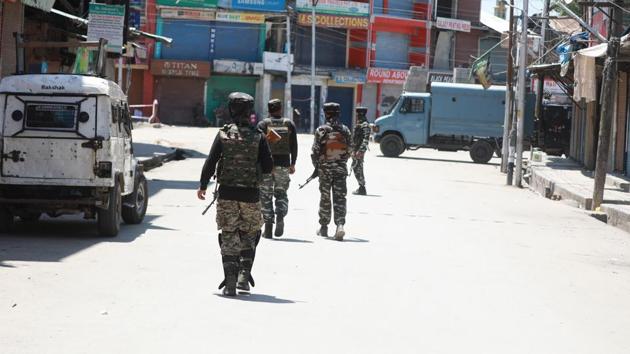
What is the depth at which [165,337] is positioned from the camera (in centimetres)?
732

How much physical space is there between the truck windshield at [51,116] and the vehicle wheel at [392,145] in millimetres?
30573

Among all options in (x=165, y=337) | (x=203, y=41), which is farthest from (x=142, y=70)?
(x=165, y=337)

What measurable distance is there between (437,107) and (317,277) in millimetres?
33964

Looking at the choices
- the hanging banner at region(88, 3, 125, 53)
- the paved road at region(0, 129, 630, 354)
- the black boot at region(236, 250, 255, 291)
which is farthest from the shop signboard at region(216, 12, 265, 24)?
the black boot at region(236, 250, 255, 291)

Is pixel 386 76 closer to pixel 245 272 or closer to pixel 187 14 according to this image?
pixel 187 14

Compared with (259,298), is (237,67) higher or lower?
→ higher

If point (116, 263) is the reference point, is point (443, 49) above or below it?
above

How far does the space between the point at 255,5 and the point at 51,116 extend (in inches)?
2189

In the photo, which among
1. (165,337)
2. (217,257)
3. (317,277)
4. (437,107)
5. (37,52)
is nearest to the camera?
(165,337)

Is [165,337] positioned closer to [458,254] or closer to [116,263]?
[116,263]

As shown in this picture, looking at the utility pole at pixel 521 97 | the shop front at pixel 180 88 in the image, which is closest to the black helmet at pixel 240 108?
the utility pole at pixel 521 97

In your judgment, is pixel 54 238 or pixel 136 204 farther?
pixel 136 204

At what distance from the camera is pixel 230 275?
9.30 m

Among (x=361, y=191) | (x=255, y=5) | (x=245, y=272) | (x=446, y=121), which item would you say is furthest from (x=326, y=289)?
(x=255, y=5)
